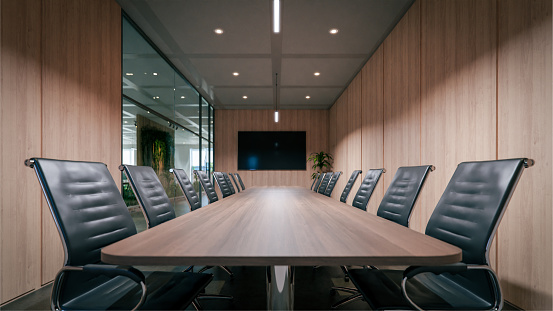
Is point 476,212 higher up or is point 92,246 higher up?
point 476,212

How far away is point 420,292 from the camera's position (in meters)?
1.27

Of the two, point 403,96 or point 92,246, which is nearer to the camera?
point 92,246

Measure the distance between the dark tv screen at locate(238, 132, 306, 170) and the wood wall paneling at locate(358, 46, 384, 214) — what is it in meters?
3.98

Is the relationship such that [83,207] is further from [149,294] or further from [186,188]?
[186,188]

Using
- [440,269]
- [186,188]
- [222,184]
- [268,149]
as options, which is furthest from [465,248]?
[268,149]

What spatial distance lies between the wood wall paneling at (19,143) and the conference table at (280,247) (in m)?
1.95

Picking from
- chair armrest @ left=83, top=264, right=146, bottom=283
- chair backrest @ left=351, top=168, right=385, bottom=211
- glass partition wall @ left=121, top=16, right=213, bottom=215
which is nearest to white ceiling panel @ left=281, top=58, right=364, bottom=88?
glass partition wall @ left=121, top=16, right=213, bottom=215

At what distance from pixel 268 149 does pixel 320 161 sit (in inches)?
76.0

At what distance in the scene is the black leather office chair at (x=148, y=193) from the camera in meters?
1.65

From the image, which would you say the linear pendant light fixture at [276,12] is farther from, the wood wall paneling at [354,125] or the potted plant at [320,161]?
the potted plant at [320,161]

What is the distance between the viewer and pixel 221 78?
260 inches

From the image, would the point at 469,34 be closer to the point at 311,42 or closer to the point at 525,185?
the point at 525,185

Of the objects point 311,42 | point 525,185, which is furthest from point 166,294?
point 311,42

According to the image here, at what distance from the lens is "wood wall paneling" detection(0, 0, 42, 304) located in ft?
7.32
